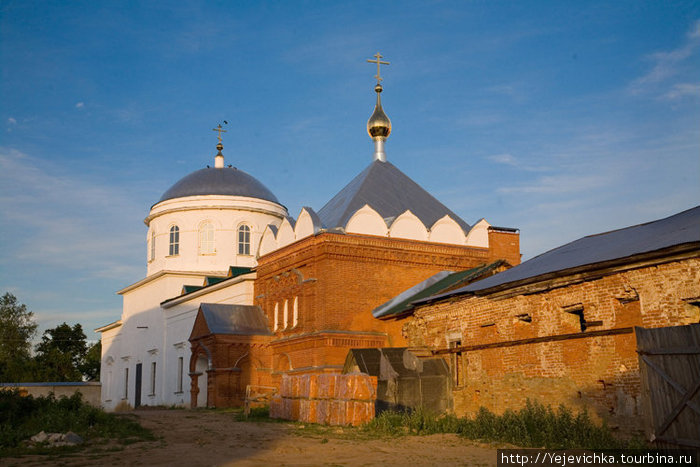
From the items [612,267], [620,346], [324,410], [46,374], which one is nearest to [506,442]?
[620,346]

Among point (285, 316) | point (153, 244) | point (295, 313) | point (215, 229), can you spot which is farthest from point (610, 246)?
point (153, 244)

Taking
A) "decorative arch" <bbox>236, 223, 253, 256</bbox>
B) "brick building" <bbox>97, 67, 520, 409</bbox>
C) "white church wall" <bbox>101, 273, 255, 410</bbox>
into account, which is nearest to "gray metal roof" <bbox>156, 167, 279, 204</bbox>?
"brick building" <bbox>97, 67, 520, 409</bbox>

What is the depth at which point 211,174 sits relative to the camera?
3678 centimetres

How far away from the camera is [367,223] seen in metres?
24.4

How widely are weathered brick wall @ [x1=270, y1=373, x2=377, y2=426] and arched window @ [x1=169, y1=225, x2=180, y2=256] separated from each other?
1829 centimetres

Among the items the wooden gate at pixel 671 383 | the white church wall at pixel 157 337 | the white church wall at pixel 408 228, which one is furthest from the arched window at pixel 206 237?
the wooden gate at pixel 671 383

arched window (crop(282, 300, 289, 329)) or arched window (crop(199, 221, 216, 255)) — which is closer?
arched window (crop(282, 300, 289, 329))

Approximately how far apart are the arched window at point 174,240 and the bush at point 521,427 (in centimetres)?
2175

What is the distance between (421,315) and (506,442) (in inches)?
236

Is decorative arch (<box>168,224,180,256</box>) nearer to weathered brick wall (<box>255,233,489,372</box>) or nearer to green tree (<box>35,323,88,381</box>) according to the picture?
weathered brick wall (<box>255,233,489,372</box>)

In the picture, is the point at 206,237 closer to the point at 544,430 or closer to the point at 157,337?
the point at 157,337

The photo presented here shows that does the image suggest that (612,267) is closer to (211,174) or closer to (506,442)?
(506,442)

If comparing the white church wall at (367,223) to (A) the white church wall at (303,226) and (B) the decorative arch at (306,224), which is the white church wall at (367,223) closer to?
(B) the decorative arch at (306,224)

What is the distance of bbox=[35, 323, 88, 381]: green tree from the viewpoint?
5228 cm
